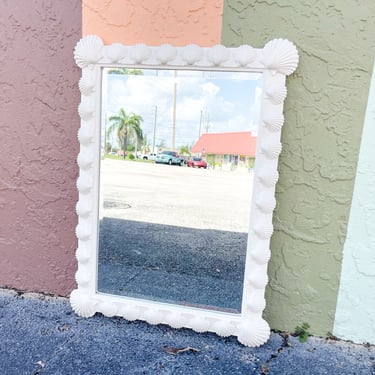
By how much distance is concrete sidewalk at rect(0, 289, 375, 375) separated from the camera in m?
1.74

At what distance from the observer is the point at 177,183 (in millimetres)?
2010

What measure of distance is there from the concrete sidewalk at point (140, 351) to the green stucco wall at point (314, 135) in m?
0.20

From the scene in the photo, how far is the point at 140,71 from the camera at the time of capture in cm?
199

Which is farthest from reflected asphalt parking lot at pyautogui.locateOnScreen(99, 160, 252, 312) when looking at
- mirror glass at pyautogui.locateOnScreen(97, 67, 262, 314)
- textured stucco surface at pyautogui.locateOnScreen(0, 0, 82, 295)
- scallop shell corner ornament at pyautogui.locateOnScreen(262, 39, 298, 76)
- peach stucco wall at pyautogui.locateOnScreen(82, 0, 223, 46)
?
peach stucco wall at pyautogui.locateOnScreen(82, 0, 223, 46)

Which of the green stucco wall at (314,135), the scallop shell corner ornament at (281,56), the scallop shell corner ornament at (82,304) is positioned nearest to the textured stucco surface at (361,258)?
the green stucco wall at (314,135)

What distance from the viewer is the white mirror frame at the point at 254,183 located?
182cm

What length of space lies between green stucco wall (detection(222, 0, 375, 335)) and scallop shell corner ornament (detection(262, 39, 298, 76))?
93 mm

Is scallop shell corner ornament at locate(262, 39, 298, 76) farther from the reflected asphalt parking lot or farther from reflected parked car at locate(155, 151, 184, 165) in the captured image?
reflected parked car at locate(155, 151, 184, 165)

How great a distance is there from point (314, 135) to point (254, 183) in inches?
18.4

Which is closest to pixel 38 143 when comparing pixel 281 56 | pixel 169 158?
pixel 169 158

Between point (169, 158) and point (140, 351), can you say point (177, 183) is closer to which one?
point (169, 158)

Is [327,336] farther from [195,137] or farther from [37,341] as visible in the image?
[37,341]

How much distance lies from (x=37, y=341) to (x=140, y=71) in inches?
70.5

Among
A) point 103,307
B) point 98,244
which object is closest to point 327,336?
point 103,307
